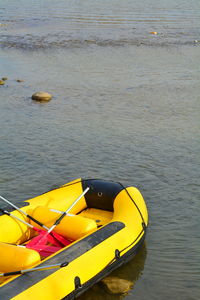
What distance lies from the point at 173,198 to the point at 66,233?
2.74 metres

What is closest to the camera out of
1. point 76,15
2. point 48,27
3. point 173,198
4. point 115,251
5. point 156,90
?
point 115,251

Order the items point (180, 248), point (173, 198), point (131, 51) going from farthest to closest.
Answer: point (131, 51), point (173, 198), point (180, 248)

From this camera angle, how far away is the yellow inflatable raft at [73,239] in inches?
222

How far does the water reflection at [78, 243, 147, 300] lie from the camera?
641 centimetres

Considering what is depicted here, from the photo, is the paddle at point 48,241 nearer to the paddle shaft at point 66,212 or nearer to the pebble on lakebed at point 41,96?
the paddle shaft at point 66,212

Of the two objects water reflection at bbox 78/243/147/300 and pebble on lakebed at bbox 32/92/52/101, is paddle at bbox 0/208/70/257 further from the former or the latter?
pebble on lakebed at bbox 32/92/52/101

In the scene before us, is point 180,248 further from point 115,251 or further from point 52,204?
point 52,204

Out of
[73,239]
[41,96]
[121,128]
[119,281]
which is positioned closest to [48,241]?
[73,239]

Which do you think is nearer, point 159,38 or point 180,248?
point 180,248

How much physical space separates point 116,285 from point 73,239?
82 centimetres

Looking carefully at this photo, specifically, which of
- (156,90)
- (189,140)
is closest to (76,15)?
(156,90)

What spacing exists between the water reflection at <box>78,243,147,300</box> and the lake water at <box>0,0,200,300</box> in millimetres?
16

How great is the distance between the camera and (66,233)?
686 cm

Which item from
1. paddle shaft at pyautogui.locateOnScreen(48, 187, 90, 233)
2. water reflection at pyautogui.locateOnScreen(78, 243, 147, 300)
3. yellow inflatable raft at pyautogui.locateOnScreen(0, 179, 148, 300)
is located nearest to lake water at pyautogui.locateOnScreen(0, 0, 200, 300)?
water reflection at pyautogui.locateOnScreen(78, 243, 147, 300)
